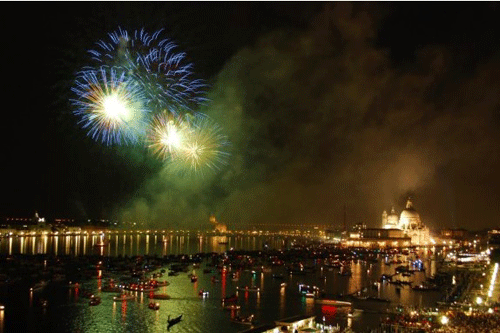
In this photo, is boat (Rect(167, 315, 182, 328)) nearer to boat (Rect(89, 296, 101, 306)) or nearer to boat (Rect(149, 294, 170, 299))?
boat (Rect(89, 296, 101, 306))

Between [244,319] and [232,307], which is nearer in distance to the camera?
[244,319]

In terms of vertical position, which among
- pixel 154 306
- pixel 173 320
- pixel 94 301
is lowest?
pixel 173 320

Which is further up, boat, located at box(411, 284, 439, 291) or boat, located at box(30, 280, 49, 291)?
boat, located at box(30, 280, 49, 291)

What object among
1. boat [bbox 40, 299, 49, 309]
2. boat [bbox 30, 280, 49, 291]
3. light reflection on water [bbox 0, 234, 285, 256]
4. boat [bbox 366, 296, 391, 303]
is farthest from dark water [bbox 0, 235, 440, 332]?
light reflection on water [bbox 0, 234, 285, 256]

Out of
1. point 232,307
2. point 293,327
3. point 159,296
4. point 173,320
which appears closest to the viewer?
point 293,327

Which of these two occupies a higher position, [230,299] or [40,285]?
[40,285]

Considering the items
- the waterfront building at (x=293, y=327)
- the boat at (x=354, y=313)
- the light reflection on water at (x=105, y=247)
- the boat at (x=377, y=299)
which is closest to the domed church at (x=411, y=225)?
the light reflection on water at (x=105, y=247)

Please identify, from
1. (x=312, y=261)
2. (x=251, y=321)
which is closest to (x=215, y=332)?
(x=251, y=321)

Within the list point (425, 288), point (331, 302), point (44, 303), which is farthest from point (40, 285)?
point (425, 288)

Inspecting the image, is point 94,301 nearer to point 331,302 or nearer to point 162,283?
point 162,283
